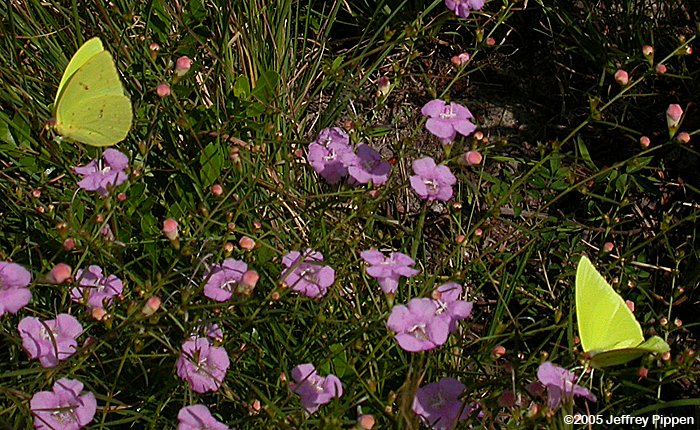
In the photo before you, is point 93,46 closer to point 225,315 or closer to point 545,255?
point 225,315

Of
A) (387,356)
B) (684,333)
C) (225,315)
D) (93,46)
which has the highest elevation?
(93,46)

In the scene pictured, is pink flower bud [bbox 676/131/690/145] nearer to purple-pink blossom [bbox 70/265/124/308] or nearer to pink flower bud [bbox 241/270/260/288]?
pink flower bud [bbox 241/270/260/288]

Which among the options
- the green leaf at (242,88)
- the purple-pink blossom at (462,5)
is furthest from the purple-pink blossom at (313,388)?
the purple-pink blossom at (462,5)

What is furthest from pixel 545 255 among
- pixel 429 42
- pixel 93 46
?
pixel 93 46

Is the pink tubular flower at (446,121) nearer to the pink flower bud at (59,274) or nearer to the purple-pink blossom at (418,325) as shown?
the purple-pink blossom at (418,325)

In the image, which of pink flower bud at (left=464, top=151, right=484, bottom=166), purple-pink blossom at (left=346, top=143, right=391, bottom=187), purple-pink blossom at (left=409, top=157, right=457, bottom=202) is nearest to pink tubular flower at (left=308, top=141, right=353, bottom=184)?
purple-pink blossom at (left=346, top=143, right=391, bottom=187)

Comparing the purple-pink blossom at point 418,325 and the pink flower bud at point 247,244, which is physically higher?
the pink flower bud at point 247,244
